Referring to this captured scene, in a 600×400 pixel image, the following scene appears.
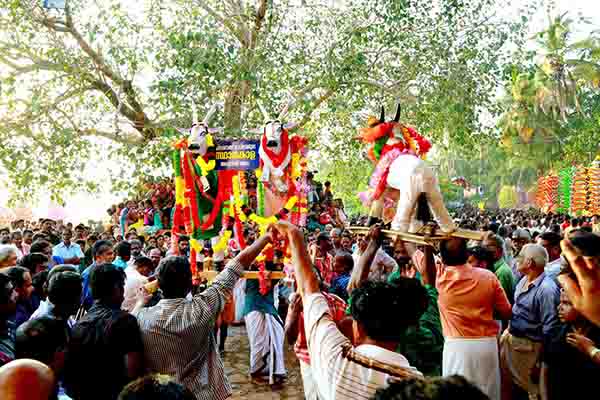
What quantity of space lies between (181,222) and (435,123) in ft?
24.6

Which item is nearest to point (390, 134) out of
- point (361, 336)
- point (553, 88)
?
point (361, 336)

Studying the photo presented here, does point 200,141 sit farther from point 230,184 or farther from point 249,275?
point 249,275

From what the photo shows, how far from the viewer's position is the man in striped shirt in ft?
9.35

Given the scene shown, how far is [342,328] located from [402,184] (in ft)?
4.68

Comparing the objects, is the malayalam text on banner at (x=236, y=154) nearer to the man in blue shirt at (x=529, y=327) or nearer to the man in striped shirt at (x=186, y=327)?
the man in striped shirt at (x=186, y=327)

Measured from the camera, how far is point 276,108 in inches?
437

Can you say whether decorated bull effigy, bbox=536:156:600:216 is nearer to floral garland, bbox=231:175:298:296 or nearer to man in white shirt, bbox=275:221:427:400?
floral garland, bbox=231:175:298:296

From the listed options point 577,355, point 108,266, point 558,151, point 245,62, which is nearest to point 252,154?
point 108,266

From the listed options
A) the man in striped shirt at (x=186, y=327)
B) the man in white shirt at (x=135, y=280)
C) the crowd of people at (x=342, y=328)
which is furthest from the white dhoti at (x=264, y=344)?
the man in striped shirt at (x=186, y=327)

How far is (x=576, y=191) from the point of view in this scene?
19531 millimetres

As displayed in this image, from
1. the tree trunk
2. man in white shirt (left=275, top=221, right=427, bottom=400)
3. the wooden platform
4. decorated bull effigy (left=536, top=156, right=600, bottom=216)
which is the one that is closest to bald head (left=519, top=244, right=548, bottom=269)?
the wooden platform

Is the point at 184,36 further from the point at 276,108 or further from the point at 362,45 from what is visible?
the point at 362,45

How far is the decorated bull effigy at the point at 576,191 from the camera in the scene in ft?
58.5

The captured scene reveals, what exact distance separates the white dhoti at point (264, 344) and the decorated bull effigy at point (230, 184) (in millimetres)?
981
